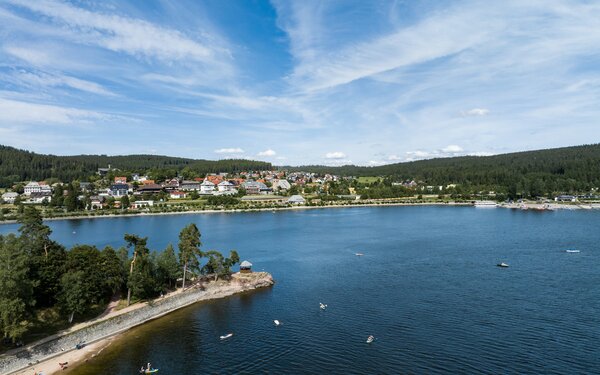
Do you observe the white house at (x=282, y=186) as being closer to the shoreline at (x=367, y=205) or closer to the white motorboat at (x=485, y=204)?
the shoreline at (x=367, y=205)

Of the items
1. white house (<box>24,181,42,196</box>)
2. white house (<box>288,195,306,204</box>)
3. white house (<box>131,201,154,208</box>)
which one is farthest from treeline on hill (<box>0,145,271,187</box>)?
white house (<box>288,195,306,204</box>)

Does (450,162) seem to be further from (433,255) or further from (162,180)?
(433,255)

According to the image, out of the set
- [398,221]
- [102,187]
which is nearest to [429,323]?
[398,221]

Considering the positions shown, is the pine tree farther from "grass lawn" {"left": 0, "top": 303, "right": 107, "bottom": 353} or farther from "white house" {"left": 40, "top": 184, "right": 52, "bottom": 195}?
"white house" {"left": 40, "top": 184, "right": 52, "bottom": 195}

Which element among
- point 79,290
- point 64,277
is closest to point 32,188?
point 64,277

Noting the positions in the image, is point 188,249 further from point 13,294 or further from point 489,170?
point 489,170
